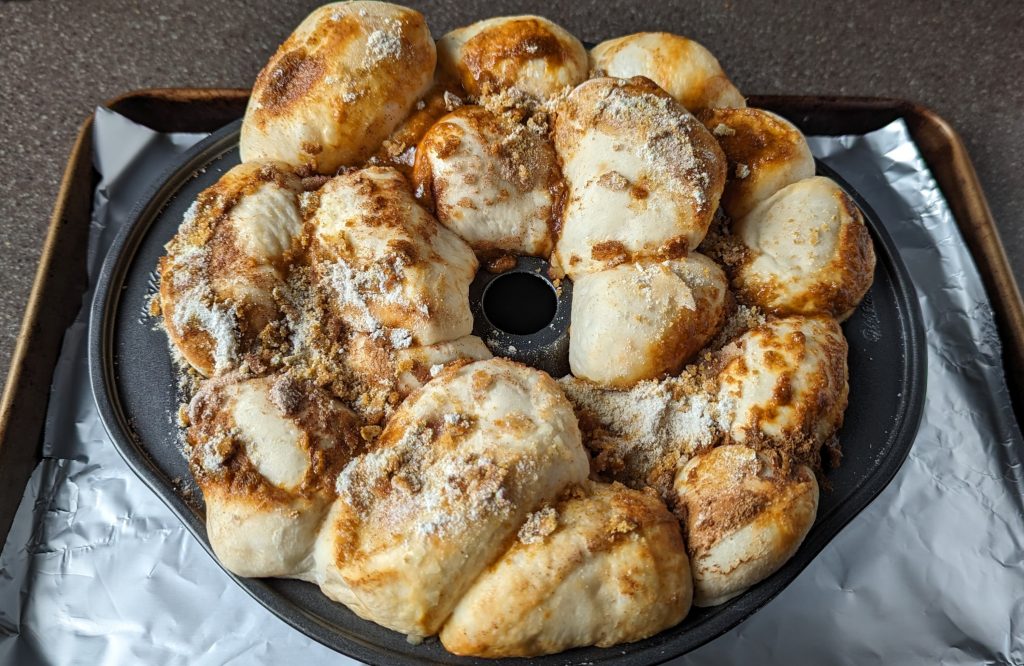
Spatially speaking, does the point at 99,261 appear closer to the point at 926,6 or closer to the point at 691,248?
the point at 691,248

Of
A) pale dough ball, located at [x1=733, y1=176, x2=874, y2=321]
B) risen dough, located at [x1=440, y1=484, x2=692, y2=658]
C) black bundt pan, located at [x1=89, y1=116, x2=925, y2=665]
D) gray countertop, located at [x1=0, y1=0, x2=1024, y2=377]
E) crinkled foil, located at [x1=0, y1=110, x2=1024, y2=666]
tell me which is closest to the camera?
risen dough, located at [x1=440, y1=484, x2=692, y2=658]

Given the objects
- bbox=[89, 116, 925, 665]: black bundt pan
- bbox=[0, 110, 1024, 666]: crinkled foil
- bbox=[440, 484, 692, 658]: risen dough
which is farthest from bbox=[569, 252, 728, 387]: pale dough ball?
bbox=[0, 110, 1024, 666]: crinkled foil

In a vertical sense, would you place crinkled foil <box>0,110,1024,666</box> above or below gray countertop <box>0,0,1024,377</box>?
below

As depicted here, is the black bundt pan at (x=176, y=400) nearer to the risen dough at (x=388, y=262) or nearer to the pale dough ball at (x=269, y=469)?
the pale dough ball at (x=269, y=469)

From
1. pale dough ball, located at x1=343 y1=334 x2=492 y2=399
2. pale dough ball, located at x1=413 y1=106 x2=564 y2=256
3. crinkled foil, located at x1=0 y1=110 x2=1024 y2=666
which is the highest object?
pale dough ball, located at x1=413 y1=106 x2=564 y2=256

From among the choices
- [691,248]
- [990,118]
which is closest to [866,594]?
[691,248]

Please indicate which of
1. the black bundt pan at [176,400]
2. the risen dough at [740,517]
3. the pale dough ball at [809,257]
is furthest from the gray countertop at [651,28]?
the risen dough at [740,517]

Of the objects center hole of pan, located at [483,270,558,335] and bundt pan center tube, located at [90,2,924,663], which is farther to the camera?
center hole of pan, located at [483,270,558,335]

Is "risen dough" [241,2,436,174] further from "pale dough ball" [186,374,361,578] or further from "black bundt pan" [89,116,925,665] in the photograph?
"pale dough ball" [186,374,361,578]
